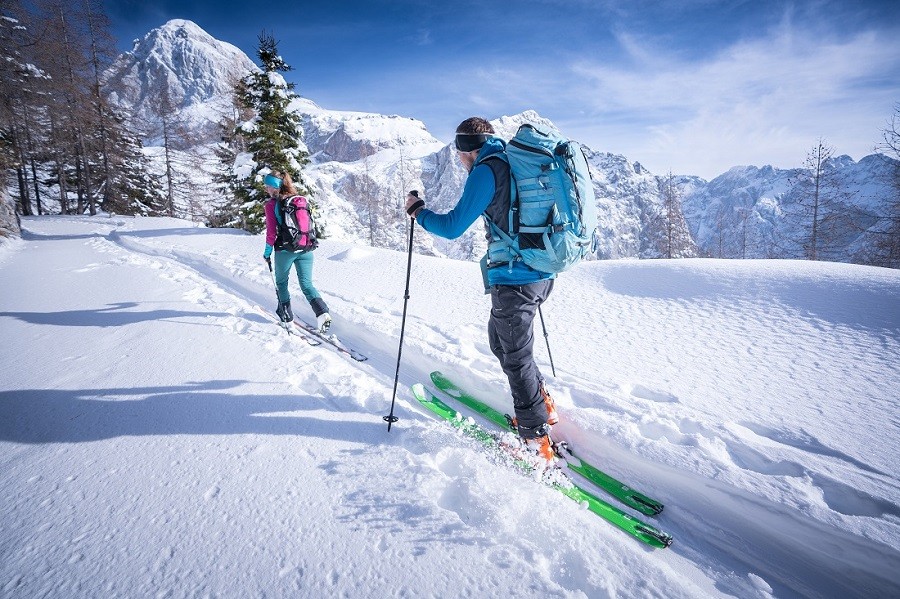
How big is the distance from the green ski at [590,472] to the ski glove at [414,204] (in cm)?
196

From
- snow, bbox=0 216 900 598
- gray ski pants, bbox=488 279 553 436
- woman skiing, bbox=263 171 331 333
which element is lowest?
snow, bbox=0 216 900 598

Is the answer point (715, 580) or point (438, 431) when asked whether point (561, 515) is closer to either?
point (715, 580)

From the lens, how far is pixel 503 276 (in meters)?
2.36

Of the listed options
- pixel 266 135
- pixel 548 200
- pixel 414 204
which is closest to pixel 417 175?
pixel 266 135

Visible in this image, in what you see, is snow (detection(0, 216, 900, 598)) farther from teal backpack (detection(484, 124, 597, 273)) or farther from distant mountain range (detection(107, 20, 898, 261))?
distant mountain range (detection(107, 20, 898, 261))

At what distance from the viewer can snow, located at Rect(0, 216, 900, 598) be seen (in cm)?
160

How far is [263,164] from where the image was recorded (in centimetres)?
1515

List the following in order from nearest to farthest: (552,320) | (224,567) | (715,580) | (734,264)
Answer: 1. (224,567)
2. (715,580)
3. (552,320)
4. (734,264)

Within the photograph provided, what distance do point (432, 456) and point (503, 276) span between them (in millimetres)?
1360

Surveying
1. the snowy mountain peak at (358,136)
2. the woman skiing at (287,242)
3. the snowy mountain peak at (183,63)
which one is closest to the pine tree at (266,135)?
the woman skiing at (287,242)

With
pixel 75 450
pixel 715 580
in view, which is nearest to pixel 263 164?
pixel 75 450

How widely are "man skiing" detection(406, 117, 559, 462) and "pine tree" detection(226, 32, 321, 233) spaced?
13.9 metres

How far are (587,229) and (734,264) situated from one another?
6.21 m

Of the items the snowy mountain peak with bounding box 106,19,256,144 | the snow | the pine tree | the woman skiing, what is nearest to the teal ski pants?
the woman skiing
